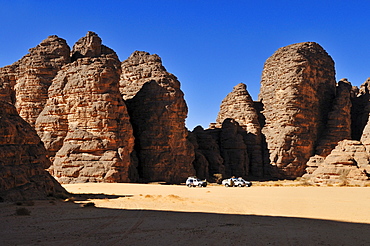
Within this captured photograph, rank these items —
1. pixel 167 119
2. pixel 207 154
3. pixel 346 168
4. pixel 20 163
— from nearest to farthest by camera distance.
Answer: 1. pixel 20 163
2. pixel 346 168
3. pixel 167 119
4. pixel 207 154

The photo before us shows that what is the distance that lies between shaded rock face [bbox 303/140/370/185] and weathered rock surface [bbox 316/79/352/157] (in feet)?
61.5

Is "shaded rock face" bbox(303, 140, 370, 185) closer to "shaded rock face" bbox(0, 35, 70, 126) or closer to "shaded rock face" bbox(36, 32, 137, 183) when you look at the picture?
"shaded rock face" bbox(36, 32, 137, 183)

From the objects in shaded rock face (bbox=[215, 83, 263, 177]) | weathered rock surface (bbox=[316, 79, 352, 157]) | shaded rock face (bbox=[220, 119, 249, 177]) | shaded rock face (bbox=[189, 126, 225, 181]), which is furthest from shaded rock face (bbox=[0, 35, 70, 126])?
weathered rock surface (bbox=[316, 79, 352, 157])

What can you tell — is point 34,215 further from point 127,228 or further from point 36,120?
point 36,120

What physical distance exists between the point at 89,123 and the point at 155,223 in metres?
29.8

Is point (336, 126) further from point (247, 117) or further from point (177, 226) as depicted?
point (177, 226)

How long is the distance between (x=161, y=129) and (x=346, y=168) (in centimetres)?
2275

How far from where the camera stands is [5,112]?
69.2 feet

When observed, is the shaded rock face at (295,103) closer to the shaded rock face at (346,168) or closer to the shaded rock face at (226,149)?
the shaded rock face at (226,149)

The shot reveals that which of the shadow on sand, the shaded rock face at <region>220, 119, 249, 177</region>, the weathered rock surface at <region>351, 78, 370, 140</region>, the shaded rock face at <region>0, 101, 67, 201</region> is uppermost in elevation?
the weathered rock surface at <region>351, 78, 370, 140</region>

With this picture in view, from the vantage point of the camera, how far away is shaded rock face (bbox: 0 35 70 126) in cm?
4662

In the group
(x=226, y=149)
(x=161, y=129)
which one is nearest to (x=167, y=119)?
(x=161, y=129)

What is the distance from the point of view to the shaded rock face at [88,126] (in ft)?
126

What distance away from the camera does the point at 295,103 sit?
5784 cm
